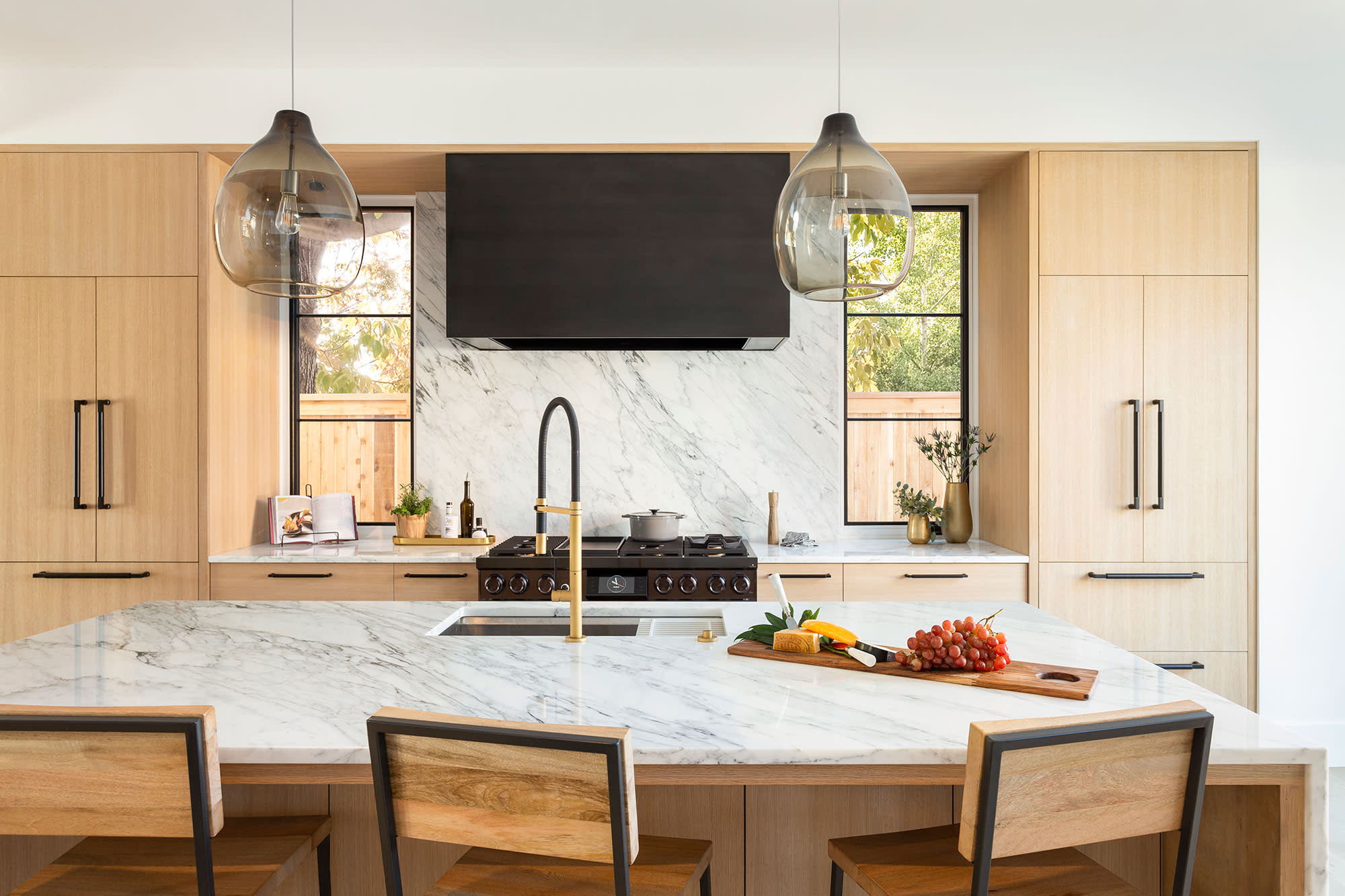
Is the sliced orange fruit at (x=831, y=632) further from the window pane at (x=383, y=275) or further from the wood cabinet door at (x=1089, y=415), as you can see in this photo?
the window pane at (x=383, y=275)

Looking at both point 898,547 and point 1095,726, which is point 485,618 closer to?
point 1095,726

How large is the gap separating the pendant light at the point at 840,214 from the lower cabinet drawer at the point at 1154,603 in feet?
7.60

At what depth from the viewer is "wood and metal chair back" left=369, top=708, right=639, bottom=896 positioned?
115cm

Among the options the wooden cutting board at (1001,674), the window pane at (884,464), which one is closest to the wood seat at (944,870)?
the wooden cutting board at (1001,674)

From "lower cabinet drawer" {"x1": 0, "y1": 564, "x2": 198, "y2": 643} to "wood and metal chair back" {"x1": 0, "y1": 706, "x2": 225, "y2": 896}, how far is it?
8.19 ft

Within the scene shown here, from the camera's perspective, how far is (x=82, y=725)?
48.7 inches

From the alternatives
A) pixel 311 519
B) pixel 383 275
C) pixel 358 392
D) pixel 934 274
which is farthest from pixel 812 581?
pixel 383 275

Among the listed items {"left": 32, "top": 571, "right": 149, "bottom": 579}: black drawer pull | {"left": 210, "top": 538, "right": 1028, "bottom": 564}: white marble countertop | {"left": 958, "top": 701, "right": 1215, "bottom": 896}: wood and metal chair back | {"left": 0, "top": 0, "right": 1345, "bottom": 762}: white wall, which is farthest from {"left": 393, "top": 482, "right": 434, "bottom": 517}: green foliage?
{"left": 958, "top": 701, "right": 1215, "bottom": 896}: wood and metal chair back

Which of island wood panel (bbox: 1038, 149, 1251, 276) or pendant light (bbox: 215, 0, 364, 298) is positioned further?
island wood panel (bbox: 1038, 149, 1251, 276)

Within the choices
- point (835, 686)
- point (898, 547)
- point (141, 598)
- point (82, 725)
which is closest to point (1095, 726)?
point (835, 686)

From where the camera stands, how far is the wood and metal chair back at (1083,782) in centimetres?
117

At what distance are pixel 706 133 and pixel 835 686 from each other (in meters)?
2.68

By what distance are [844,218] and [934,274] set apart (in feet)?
9.14

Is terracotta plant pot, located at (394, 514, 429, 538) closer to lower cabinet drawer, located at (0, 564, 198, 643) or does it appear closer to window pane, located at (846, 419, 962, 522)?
lower cabinet drawer, located at (0, 564, 198, 643)
